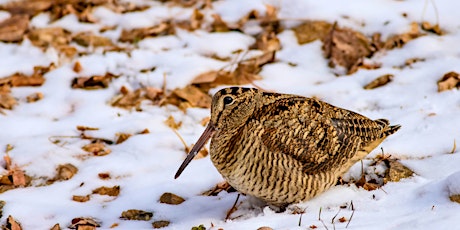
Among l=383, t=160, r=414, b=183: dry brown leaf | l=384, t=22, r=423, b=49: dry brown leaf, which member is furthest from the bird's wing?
l=384, t=22, r=423, b=49: dry brown leaf

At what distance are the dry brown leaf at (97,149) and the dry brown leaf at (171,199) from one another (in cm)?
83

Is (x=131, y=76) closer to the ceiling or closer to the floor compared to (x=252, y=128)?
closer to the floor

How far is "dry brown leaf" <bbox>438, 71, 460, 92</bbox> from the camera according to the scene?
17.6 ft

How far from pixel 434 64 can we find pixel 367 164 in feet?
5.21

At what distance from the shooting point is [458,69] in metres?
5.52

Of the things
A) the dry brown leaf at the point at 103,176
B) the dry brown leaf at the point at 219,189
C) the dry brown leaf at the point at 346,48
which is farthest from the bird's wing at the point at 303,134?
the dry brown leaf at the point at 346,48

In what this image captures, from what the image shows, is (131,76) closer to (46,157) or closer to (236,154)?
(46,157)

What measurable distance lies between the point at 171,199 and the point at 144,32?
2.56 meters

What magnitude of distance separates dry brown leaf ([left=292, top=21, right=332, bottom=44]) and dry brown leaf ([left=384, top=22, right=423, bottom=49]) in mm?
544

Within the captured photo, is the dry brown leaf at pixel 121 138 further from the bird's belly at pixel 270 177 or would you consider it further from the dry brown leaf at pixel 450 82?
the dry brown leaf at pixel 450 82

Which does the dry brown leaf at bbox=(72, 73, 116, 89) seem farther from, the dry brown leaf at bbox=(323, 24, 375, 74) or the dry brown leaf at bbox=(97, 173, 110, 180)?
the dry brown leaf at bbox=(323, 24, 375, 74)

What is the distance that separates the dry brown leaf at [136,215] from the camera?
431 cm

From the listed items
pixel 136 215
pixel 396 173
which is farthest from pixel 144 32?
pixel 396 173

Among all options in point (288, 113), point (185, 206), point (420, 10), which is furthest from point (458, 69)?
point (185, 206)
